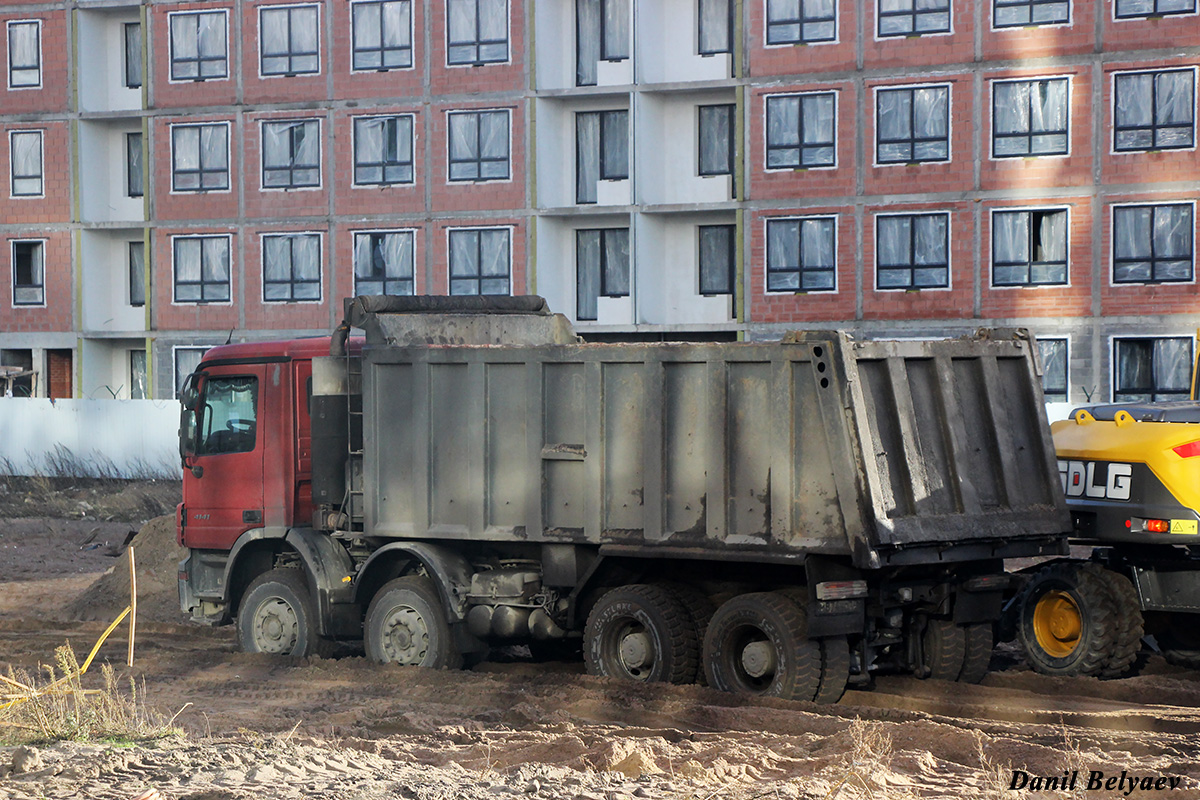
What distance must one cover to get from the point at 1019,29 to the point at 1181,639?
2782cm

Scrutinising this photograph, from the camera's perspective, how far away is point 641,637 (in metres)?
12.1

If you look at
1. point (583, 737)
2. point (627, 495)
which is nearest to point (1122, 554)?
point (627, 495)

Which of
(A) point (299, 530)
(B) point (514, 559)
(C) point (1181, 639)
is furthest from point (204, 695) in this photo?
(C) point (1181, 639)

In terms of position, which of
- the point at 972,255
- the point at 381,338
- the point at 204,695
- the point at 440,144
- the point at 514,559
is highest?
the point at 440,144

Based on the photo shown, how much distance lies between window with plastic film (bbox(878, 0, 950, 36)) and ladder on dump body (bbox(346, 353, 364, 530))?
28.8 meters

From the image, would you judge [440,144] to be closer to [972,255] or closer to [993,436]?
[972,255]

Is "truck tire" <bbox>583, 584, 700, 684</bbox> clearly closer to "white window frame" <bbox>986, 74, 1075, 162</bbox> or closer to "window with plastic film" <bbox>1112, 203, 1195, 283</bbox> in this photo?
"window with plastic film" <bbox>1112, 203, 1195, 283</bbox>

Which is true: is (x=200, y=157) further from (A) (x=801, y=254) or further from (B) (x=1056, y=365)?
(B) (x=1056, y=365)

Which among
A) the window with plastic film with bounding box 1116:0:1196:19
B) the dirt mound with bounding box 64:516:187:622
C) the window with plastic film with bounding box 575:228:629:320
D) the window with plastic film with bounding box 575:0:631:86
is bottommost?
the dirt mound with bounding box 64:516:187:622

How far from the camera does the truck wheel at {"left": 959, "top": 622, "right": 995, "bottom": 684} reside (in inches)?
483

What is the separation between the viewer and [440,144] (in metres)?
43.4

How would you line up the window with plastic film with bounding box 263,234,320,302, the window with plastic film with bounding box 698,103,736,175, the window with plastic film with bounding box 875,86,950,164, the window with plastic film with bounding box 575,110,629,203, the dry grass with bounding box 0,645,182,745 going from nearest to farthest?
the dry grass with bounding box 0,645,182,745 < the window with plastic film with bounding box 875,86,950,164 < the window with plastic film with bounding box 698,103,736,175 < the window with plastic film with bounding box 575,110,629,203 < the window with plastic film with bounding box 263,234,320,302

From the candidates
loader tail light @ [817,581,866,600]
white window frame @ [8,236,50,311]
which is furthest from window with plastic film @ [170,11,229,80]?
loader tail light @ [817,581,866,600]

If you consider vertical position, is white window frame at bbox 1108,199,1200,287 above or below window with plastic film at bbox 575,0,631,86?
below
